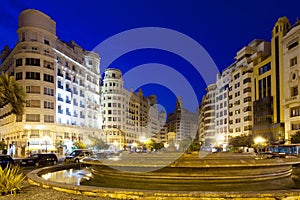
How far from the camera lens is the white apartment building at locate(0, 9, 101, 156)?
200 ft

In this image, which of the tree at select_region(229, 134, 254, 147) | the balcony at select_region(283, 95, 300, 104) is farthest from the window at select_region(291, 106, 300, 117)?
the tree at select_region(229, 134, 254, 147)

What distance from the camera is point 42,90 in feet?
206

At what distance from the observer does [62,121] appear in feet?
226

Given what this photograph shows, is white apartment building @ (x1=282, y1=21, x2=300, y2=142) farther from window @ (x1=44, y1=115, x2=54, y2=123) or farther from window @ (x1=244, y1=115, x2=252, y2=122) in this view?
window @ (x1=44, y1=115, x2=54, y2=123)

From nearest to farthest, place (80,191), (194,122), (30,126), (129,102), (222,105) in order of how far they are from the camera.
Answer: (80,191) → (30,126) → (222,105) → (129,102) → (194,122)

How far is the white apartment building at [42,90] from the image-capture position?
200ft

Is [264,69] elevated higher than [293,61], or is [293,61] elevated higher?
[264,69]

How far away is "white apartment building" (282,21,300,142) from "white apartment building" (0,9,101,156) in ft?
158

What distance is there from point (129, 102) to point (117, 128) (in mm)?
16593

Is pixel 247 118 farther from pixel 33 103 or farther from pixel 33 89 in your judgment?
pixel 33 89

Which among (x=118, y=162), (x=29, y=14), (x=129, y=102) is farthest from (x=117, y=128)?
(x=118, y=162)

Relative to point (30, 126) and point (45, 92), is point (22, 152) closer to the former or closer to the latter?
point (30, 126)

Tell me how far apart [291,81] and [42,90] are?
5249cm

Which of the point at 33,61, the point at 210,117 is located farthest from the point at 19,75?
the point at 210,117
